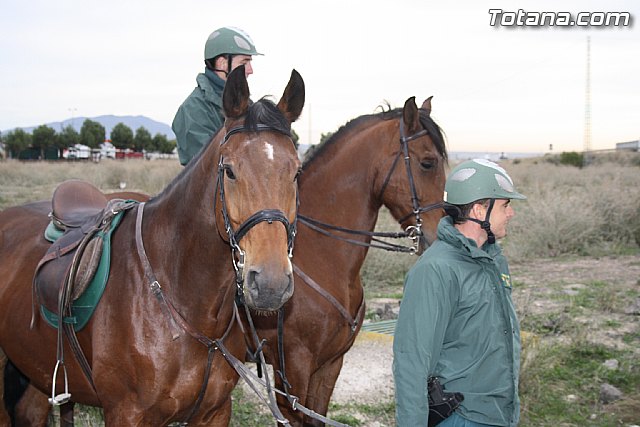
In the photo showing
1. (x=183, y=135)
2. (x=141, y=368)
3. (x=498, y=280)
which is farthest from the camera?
(x=183, y=135)

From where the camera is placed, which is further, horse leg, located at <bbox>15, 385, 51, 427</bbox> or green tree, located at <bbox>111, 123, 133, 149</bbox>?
green tree, located at <bbox>111, 123, 133, 149</bbox>

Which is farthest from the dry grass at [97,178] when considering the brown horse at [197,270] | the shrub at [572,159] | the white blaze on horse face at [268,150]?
the shrub at [572,159]

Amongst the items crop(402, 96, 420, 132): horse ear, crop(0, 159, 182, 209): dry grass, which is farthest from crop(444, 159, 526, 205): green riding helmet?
crop(0, 159, 182, 209): dry grass

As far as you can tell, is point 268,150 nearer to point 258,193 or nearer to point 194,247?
point 258,193

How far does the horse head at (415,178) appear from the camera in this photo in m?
4.03

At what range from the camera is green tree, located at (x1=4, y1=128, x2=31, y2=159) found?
177 ft

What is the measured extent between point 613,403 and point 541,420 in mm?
730

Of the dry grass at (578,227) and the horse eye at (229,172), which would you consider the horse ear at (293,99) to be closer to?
the horse eye at (229,172)

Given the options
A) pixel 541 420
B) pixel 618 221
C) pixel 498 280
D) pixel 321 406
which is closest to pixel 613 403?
pixel 541 420

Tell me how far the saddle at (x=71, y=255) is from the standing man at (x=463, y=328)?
158 cm

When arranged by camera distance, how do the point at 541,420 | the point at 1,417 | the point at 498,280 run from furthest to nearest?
the point at 541,420, the point at 1,417, the point at 498,280

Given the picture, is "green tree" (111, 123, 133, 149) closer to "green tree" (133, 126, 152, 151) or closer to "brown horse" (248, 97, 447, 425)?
"green tree" (133, 126, 152, 151)

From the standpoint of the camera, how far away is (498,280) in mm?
2408

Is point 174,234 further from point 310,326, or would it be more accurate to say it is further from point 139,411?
point 310,326
